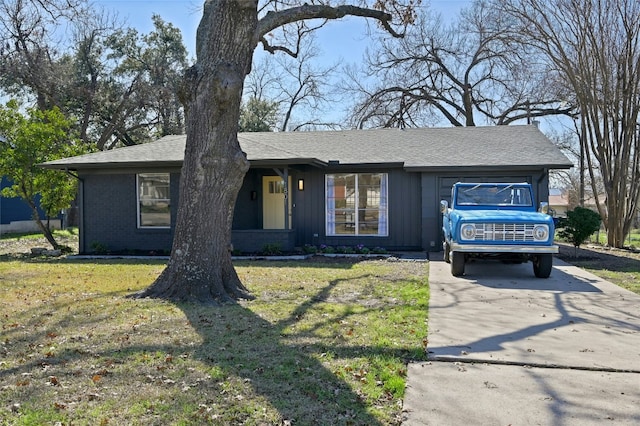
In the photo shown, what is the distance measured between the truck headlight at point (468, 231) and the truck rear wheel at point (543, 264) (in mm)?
1307

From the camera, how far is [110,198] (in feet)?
49.4

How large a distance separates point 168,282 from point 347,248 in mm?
7237

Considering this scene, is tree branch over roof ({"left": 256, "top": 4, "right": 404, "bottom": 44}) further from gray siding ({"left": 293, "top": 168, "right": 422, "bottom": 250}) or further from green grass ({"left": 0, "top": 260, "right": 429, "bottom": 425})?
gray siding ({"left": 293, "top": 168, "right": 422, "bottom": 250})

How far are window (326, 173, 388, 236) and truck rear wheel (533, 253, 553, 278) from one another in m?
5.69

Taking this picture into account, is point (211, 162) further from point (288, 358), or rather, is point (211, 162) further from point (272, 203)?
point (272, 203)

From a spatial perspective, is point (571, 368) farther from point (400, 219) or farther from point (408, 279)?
point (400, 219)

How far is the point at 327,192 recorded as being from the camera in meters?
15.3

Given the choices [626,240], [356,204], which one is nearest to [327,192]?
[356,204]

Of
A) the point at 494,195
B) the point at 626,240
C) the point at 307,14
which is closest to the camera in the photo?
the point at 307,14

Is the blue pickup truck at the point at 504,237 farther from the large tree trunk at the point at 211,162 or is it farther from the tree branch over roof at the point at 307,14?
the tree branch over roof at the point at 307,14

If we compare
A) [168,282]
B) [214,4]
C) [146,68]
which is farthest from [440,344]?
[146,68]

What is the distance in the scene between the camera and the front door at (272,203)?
54.5 feet

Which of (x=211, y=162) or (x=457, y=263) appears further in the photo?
(x=457, y=263)

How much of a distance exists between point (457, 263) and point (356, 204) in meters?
5.73
